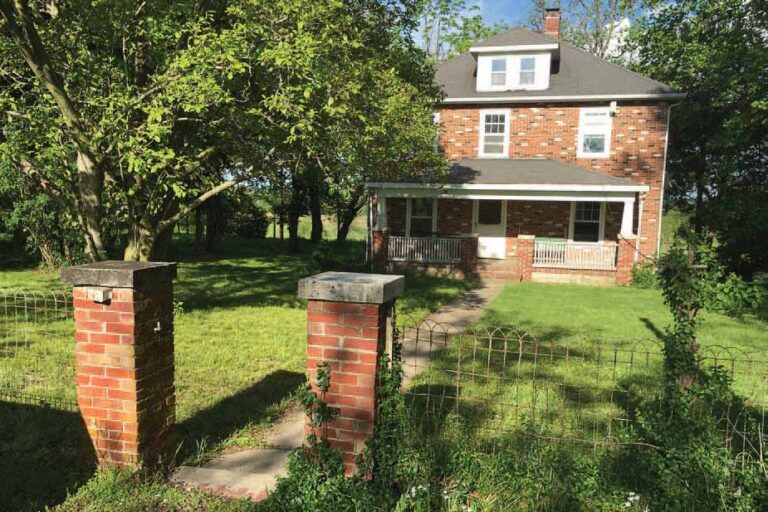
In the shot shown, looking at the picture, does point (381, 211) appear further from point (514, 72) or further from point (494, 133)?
point (514, 72)

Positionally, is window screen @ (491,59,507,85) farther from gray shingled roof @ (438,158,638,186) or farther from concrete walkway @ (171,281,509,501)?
concrete walkway @ (171,281,509,501)

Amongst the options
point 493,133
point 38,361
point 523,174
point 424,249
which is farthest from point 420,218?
point 38,361

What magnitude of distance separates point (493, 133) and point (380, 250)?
5.65 meters

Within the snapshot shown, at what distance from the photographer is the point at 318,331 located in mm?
3367

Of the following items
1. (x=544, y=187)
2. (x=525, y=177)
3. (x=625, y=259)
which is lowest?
(x=625, y=259)

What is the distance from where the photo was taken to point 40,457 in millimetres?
3850

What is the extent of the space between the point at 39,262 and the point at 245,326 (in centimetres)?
1192

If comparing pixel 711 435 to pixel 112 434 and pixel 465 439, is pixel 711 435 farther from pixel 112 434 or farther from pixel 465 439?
pixel 112 434

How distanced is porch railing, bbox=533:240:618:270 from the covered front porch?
0.09 feet

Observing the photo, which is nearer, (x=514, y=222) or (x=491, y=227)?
(x=514, y=222)

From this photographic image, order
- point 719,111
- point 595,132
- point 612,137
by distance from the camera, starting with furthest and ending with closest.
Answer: point 719,111 → point 595,132 → point 612,137

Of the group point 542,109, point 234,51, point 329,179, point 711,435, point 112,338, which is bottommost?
point 711,435

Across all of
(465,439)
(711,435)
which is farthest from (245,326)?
(711,435)

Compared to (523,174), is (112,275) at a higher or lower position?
lower
